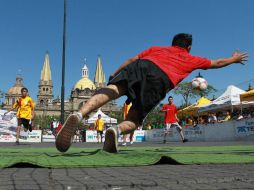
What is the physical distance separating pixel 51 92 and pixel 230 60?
178072 millimetres

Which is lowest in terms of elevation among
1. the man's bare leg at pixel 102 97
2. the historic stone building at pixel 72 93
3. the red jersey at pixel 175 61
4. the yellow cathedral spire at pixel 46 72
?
the man's bare leg at pixel 102 97

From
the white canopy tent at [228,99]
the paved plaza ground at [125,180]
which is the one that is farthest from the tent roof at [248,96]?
the paved plaza ground at [125,180]

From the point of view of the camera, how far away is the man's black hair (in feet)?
19.1

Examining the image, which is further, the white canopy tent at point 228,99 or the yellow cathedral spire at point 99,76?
the yellow cathedral spire at point 99,76

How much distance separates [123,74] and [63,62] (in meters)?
17.4

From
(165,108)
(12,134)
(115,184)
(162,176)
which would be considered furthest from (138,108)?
(12,134)

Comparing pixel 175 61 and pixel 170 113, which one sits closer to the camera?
pixel 175 61

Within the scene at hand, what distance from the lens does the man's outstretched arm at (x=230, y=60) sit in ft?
19.5

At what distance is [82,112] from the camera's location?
544 cm

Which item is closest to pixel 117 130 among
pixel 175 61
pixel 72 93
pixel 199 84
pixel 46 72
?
pixel 175 61

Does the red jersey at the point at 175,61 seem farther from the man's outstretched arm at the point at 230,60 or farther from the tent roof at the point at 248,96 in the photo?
the tent roof at the point at 248,96

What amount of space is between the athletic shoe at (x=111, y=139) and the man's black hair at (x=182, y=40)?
1497 mm

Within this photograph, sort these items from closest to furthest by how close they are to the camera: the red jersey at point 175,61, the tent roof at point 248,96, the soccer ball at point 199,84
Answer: the red jersey at point 175,61 < the soccer ball at point 199,84 < the tent roof at point 248,96

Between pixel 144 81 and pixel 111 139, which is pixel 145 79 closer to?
pixel 144 81
